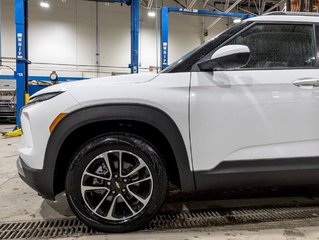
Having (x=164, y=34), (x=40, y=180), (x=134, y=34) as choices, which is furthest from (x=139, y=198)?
(x=164, y=34)

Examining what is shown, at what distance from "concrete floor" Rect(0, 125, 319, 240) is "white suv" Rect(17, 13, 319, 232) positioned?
0.31m

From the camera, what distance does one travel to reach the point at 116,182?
191cm

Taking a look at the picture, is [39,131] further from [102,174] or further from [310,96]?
[310,96]

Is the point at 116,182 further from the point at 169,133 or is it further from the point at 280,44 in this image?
the point at 280,44

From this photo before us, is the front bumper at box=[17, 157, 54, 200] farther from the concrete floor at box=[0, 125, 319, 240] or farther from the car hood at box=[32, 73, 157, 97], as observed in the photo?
the car hood at box=[32, 73, 157, 97]

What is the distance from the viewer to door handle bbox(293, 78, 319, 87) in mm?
1966

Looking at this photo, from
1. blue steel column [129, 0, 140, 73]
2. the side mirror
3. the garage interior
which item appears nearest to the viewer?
the side mirror

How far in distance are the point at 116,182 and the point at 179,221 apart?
62 cm

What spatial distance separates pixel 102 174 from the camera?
1.91 m

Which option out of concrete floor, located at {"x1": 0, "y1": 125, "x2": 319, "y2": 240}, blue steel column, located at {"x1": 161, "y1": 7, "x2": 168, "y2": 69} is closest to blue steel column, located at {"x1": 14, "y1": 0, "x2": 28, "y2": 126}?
blue steel column, located at {"x1": 161, "y1": 7, "x2": 168, "y2": 69}

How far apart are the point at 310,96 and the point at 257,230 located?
3.26 feet

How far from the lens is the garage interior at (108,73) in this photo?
205 cm

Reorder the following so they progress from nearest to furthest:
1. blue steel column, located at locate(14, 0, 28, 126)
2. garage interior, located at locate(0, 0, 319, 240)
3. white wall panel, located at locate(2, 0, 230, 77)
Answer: garage interior, located at locate(0, 0, 319, 240) < blue steel column, located at locate(14, 0, 28, 126) < white wall panel, located at locate(2, 0, 230, 77)

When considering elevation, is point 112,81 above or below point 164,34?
below
